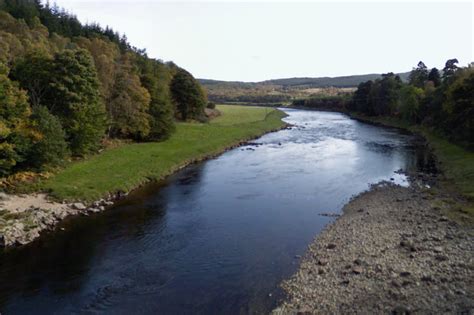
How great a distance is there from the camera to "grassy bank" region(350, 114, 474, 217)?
108 feet

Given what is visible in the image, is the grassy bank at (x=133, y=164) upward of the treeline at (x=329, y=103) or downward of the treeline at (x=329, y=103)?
downward

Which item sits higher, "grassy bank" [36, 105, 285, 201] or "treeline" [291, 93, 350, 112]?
"treeline" [291, 93, 350, 112]

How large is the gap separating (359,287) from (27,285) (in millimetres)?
14876

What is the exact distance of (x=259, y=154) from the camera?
56188 mm

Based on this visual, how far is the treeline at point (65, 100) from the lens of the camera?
103 ft

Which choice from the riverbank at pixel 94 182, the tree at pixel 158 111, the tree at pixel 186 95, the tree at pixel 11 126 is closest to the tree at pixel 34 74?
the tree at pixel 11 126

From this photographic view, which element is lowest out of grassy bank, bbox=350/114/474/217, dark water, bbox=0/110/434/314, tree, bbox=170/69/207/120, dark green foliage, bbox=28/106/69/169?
dark water, bbox=0/110/434/314

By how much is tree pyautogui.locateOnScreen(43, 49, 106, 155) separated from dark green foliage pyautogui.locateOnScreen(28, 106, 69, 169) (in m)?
4.40

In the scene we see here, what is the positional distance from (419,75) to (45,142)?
311ft

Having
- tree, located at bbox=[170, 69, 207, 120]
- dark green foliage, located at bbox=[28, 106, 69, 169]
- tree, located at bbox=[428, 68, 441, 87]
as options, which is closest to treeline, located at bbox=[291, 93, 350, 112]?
tree, located at bbox=[428, 68, 441, 87]

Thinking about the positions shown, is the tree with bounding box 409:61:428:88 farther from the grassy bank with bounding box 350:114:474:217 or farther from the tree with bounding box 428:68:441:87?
the grassy bank with bounding box 350:114:474:217

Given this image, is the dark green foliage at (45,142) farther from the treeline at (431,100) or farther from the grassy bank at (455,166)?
the treeline at (431,100)

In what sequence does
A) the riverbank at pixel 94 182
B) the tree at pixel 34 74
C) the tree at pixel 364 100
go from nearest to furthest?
the riverbank at pixel 94 182 → the tree at pixel 34 74 → the tree at pixel 364 100

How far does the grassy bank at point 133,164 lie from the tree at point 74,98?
2.54 meters
